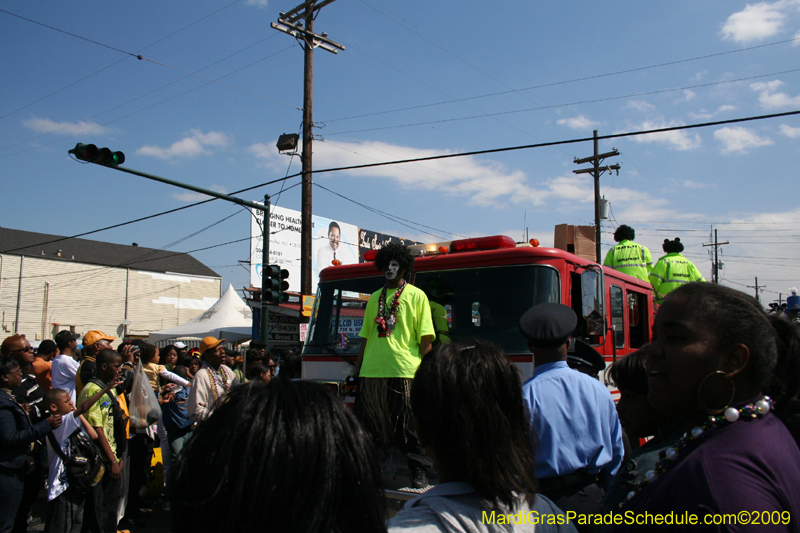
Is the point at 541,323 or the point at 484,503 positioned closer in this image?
the point at 484,503

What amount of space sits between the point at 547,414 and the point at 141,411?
443cm

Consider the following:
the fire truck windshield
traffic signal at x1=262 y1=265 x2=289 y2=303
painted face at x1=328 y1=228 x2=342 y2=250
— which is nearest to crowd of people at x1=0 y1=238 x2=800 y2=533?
the fire truck windshield

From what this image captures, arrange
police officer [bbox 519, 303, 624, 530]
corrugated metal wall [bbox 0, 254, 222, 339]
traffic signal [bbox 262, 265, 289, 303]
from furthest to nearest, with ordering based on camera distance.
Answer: corrugated metal wall [bbox 0, 254, 222, 339] < traffic signal [bbox 262, 265, 289, 303] < police officer [bbox 519, 303, 624, 530]

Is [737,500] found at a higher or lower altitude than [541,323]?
lower

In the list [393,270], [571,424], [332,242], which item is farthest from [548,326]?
[332,242]

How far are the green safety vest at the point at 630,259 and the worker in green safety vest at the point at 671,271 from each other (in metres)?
0.19

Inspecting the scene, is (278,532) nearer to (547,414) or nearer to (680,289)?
(680,289)

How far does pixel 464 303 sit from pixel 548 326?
8.76ft

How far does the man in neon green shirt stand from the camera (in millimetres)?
4590

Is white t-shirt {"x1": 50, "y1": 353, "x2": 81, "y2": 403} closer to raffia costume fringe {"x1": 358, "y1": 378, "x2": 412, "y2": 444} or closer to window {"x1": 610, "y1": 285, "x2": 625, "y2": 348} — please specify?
raffia costume fringe {"x1": 358, "y1": 378, "x2": 412, "y2": 444}

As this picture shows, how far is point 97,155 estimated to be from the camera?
10.7m

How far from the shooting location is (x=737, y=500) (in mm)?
1163

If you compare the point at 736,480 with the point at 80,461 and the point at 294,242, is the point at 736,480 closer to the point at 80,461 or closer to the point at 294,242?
the point at 80,461

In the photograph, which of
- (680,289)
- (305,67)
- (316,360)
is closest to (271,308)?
(305,67)
